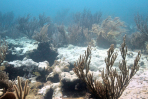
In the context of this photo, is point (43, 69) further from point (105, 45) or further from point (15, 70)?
point (105, 45)

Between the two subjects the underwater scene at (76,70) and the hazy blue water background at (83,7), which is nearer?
the underwater scene at (76,70)

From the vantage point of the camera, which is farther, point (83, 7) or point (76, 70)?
point (83, 7)

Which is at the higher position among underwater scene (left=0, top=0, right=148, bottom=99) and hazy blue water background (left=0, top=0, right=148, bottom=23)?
hazy blue water background (left=0, top=0, right=148, bottom=23)

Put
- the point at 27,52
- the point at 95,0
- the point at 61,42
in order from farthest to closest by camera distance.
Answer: the point at 95,0, the point at 61,42, the point at 27,52

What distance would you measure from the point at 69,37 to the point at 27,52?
A: 15.6ft

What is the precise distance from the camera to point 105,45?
8805 millimetres

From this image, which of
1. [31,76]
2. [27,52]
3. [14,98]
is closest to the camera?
[14,98]

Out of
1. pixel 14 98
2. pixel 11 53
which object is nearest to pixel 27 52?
pixel 11 53

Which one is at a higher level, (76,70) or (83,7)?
(83,7)

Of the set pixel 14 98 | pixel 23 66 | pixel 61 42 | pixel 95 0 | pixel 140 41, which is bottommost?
pixel 14 98

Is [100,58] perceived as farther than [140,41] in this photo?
No

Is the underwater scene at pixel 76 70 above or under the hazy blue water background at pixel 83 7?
under

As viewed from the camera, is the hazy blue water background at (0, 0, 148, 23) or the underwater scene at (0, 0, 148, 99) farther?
the hazy blue water background at (0, 0, 148, 23)

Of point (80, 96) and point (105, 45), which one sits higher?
point (105, 45)
